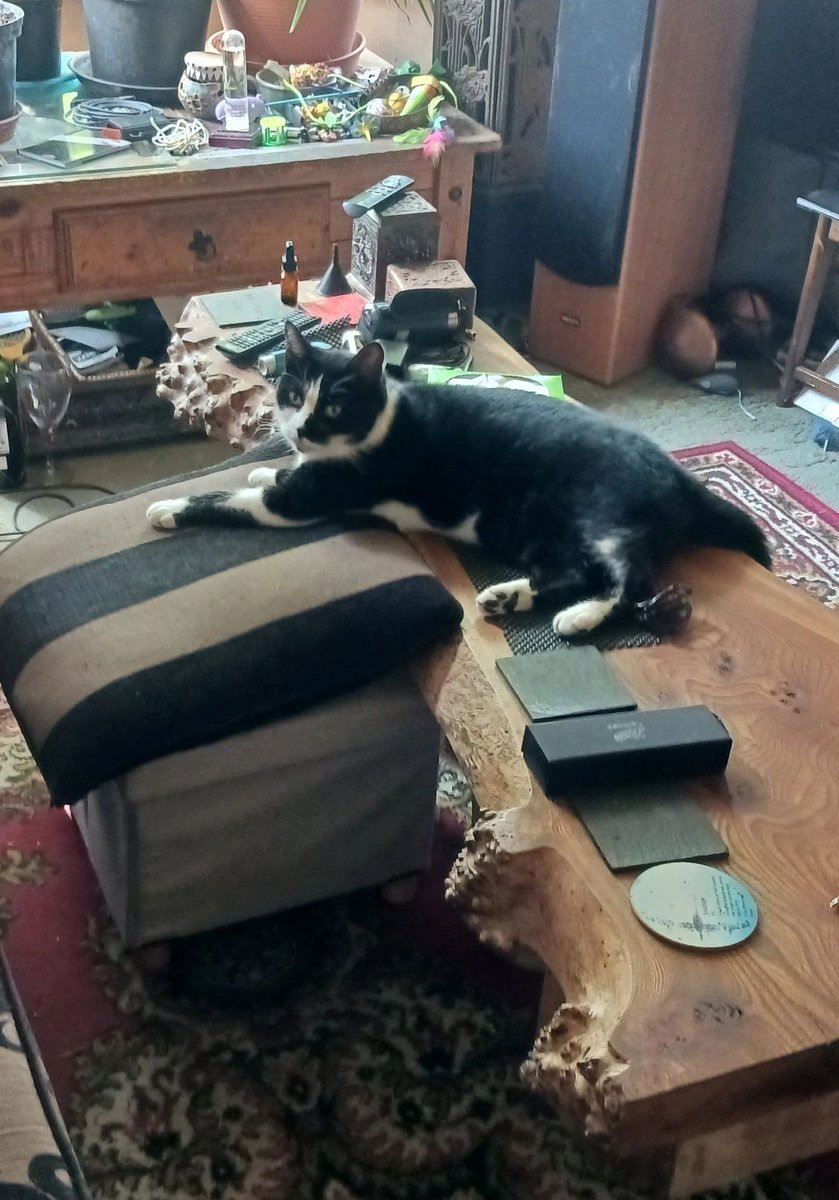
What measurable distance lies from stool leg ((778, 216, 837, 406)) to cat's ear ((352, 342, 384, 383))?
1575mm

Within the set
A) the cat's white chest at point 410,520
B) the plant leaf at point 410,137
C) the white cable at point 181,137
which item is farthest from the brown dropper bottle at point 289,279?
the cat's white chest at point 410,520

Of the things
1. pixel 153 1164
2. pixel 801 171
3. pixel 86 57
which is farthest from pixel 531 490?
pixel 801 171

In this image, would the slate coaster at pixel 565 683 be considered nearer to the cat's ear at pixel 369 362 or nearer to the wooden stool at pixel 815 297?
the cat's ear at pixel 369 362

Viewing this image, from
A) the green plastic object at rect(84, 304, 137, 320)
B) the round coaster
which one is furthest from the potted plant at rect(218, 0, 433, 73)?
the round coaster

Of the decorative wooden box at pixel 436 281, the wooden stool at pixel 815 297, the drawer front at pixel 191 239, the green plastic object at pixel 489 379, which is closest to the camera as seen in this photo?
the green plastic object at pixel 489 379

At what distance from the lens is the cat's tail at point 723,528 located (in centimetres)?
163

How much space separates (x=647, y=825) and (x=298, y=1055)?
58cm

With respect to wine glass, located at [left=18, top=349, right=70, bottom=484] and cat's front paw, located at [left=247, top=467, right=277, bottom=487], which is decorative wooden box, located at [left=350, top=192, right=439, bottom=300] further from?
wine glass, located at [left=18, top=349, right=70, bottom=484]

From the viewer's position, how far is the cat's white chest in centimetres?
165

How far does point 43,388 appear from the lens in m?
2.47

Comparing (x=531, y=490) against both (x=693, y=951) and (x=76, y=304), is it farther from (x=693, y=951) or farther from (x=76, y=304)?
(x=76, y=304)

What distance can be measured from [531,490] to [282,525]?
0.32 meters

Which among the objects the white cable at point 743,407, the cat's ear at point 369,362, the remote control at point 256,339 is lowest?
the white cable at point 743,407

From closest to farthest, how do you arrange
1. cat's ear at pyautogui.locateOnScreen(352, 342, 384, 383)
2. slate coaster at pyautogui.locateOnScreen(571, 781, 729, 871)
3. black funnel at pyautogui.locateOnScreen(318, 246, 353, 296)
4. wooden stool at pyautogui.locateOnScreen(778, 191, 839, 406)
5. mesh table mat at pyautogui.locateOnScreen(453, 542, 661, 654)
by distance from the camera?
slate coaster at pyautogui.locateOnScreen(571, 781, 729, 871)
mesh table mat at pyautogui.locateOnScreen(453, 542, 661, 654)
cat's ear at pyautogui.locateOnScreen(352, 342, 384, 383)
black funnel at pyautogui.locateOnScreen(318, 246, 353, 296)
wooden stool at pyautogui.locateOnScreen(778, 191, 839, 406)
